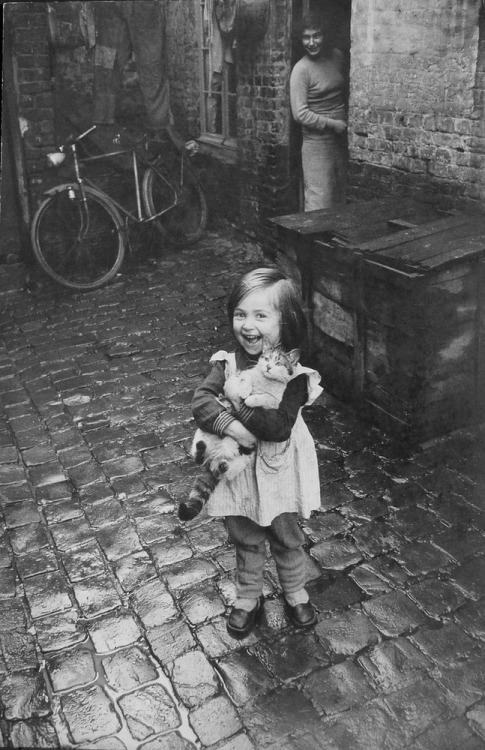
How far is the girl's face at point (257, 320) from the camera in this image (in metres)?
2.63

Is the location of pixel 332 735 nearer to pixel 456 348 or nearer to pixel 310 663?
pixel 310 663

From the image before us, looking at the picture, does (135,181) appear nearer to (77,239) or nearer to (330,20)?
(77,239)

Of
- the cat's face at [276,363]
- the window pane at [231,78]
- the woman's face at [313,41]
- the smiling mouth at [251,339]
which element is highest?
the woman's face at [313,41]

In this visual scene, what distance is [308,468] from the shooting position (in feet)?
9.64

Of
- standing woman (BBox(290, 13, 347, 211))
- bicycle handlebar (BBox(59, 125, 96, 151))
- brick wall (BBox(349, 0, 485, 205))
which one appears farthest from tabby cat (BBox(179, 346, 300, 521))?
bicycle handlebar (BBox(59, 125, 96, 151))

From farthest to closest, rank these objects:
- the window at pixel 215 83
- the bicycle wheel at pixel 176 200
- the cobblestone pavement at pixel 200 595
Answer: the bicycle wheel at pixel 176 200 → the window at pixel 215 83 → the cobblestone pavement at pixel 200 595

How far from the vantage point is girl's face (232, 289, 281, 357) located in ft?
8.64

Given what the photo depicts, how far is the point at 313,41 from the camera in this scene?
256 inches

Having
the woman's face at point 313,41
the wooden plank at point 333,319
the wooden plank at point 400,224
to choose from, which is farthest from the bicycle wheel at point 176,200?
the wooden plank at point 400,224

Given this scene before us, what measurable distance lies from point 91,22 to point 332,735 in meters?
7.51

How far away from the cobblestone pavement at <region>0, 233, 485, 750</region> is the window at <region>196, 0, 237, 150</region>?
3.86 metres

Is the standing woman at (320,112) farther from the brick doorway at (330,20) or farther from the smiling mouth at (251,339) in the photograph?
the smiling mouth at (251,339)

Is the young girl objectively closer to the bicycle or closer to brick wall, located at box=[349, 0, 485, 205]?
brick wall, located at box=[349, 0, 485, 205]

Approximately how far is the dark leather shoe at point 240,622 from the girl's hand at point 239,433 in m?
0.86
